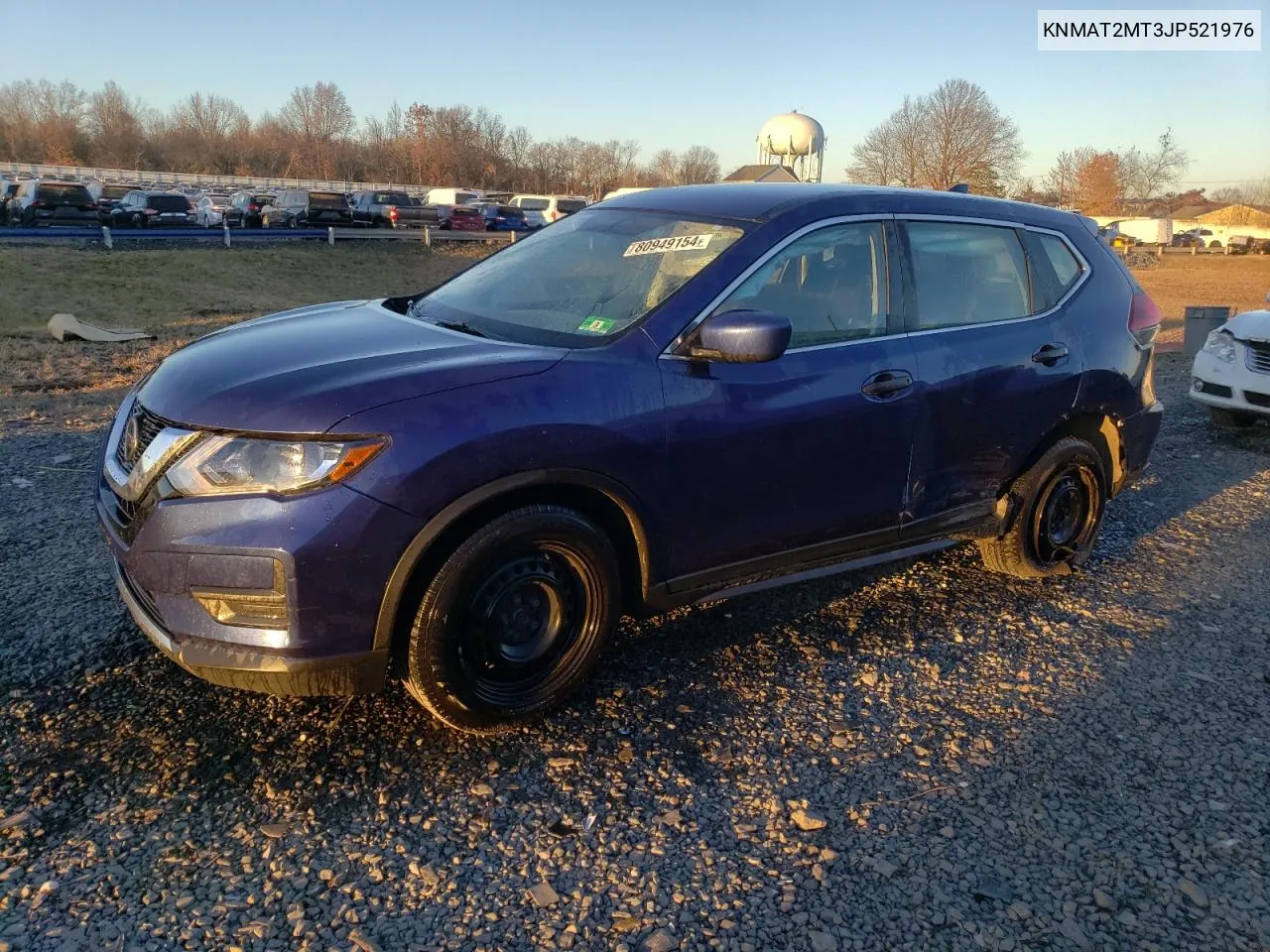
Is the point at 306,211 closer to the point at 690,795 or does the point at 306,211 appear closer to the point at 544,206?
the point at 544,206

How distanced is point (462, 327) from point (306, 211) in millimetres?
36406

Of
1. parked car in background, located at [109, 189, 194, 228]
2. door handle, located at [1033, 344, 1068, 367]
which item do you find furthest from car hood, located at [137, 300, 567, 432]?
parked car in background, located at [109, 189, 194, 228]

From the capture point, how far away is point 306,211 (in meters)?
36.3

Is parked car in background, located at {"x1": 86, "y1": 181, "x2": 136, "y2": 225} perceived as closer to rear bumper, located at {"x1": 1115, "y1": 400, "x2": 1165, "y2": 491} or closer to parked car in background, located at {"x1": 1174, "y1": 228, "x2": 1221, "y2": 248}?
rear bumper, located at {"x1": 1115, "y1": 400, "x2": 1165, "y2": 491}

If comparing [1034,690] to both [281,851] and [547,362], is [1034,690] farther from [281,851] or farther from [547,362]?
[281,851]

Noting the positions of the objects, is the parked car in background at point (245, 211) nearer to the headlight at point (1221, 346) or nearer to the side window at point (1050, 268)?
the headlight at point (1221, 346)

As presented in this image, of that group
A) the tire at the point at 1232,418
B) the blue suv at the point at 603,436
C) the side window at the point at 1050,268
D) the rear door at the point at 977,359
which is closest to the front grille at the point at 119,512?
the blue suv at the point at 603,436

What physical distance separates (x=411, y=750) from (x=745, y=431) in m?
1.54

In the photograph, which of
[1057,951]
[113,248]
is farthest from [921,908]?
[113,248]

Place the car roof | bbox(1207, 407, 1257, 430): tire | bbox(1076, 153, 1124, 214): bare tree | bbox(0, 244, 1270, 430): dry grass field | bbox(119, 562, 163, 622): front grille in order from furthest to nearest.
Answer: bbox(1076, 153, 1124, 214): bare tree → bbox(0, 244, 1270, 430): dry grass field → bbox(1207, 407, 1257, 430): tire → the car roof → bbox(119, 562, 163, 622): front grille

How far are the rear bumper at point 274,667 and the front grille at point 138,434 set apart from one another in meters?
0.58

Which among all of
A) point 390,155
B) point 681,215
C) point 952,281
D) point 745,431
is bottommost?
point 745,431

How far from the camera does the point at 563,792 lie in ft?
9.14

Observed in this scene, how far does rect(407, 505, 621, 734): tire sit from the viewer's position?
110 inches
